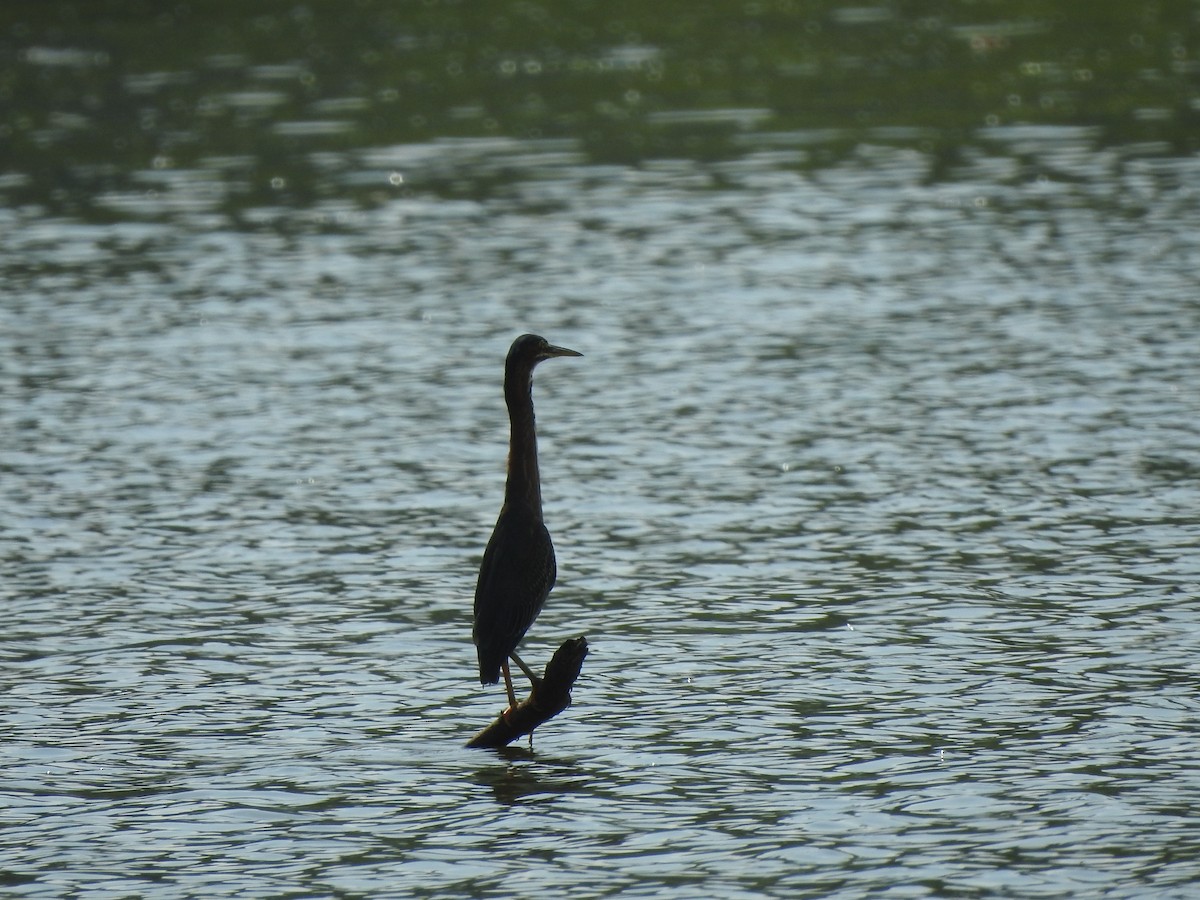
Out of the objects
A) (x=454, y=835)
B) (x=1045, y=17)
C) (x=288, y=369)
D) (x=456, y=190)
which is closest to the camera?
(x=454, y=835)

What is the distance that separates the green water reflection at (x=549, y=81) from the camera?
130ft

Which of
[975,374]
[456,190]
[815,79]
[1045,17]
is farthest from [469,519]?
[1045,17]

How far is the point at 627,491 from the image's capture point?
20.1m

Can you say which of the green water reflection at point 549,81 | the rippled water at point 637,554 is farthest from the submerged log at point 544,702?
the green water reflection at point 549,81

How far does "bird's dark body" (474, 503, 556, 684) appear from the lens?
1305 cm

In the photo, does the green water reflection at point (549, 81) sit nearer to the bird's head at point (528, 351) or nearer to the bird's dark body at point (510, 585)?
the bird's head at point (528, 351)

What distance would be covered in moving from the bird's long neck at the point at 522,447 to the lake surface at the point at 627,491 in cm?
170

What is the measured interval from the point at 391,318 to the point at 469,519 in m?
9.46

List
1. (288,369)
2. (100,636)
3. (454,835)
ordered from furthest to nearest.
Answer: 1. (288,369)
2. (100,636)
3. (454,835)

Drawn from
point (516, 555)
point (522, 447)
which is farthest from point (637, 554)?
point (516, 555)

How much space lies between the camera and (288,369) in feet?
84.3

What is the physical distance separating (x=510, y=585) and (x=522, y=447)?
1.06 m

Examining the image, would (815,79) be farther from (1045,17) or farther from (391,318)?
(391,318)

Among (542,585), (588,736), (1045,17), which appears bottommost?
(588,736)
